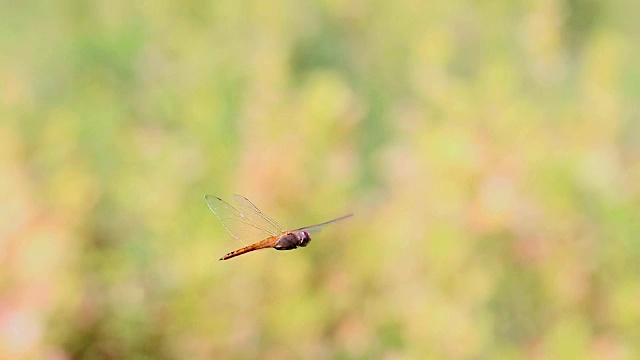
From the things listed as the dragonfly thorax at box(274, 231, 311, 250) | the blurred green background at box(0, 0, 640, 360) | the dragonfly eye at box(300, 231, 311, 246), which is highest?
the dragonfly thorax at box(274, 231, 311, 250)

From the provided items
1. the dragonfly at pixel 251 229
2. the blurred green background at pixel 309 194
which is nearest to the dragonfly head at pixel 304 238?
the dragonfly at pixel 251 229

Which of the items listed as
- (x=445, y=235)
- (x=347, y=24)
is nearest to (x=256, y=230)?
(x=445, y=235)

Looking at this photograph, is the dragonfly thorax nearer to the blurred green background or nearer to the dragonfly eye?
the dragonfly eye

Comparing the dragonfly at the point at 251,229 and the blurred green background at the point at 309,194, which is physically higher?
the dragonfly at the point at 251,229

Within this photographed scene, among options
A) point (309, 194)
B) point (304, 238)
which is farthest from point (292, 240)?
point (309, 194)

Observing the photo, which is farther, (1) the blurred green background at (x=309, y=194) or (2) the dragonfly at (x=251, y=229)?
(1) the blurred green background at (x=309, y=194)

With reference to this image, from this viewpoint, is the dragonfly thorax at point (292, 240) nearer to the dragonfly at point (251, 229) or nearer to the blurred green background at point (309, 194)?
the dragonfly at point (251, 229)

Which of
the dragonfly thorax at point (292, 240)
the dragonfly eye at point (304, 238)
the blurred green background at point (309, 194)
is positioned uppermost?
the dragonfly thorax at point (292, 240)

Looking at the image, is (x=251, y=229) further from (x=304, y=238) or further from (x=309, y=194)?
(x=309, y=194)


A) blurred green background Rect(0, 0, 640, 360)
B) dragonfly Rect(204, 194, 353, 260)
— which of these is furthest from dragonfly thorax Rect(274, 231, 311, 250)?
blurred green background Rect(0, 0, 640, 360)
